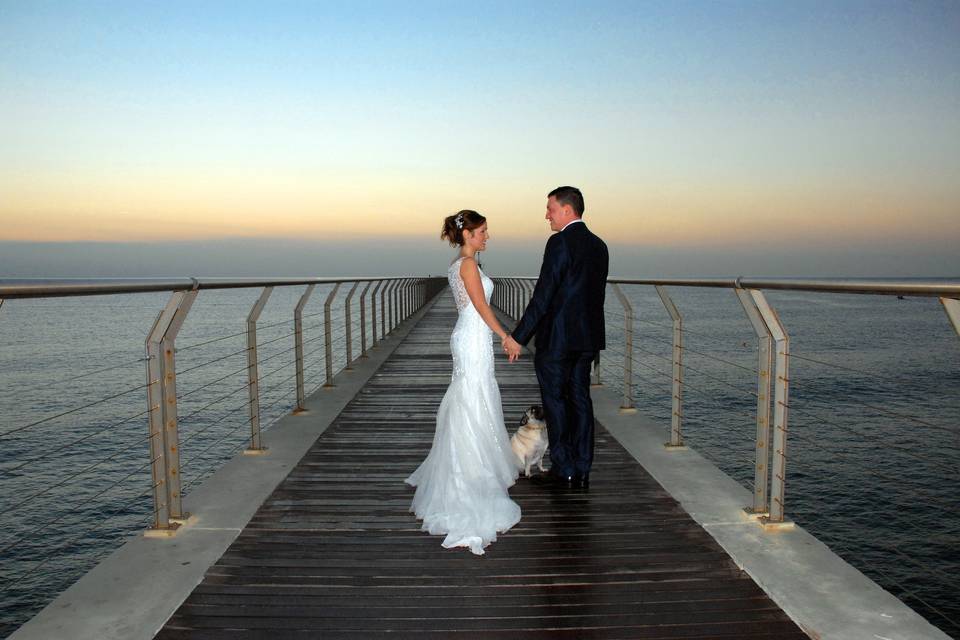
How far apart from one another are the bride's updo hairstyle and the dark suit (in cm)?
38

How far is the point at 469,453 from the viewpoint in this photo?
351 cm

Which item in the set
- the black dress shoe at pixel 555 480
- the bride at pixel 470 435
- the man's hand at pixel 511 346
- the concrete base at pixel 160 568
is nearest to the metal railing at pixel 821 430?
the black dress shoe at pixel 555 480

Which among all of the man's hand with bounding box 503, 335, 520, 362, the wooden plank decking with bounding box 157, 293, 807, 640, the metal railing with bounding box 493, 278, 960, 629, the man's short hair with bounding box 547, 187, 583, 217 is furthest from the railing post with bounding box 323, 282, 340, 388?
the man's short hair with bounding box 547, 187, 583, 217

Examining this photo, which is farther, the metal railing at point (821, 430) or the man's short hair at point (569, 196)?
the man's short hair at point (569, 196)

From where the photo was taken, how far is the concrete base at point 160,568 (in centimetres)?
225

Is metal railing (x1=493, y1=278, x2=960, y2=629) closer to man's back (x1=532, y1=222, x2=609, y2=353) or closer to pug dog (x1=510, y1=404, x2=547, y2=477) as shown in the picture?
man's back (x1=532, y1=222, x2=609, y2=353)

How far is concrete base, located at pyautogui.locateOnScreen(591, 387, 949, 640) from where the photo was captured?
221 centimetres

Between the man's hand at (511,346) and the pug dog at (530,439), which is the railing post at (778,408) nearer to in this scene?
the man's hand at (511,346)

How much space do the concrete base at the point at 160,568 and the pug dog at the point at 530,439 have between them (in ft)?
4.41

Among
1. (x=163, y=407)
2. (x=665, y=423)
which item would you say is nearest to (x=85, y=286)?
(x=163, y=407)

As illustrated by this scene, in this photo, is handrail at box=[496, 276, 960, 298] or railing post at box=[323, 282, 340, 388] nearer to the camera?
handrail at box=[496, 276, 960, 298]

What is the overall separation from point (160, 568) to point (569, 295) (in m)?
2.16

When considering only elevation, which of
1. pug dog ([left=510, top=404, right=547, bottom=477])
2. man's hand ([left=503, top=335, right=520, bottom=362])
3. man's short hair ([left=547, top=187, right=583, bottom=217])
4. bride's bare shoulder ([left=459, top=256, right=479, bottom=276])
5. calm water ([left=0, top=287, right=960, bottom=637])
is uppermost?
man's short hair ([left=547, top=187, right=583, bottom=217])

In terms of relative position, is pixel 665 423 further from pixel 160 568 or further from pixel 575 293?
pixel 160 568
